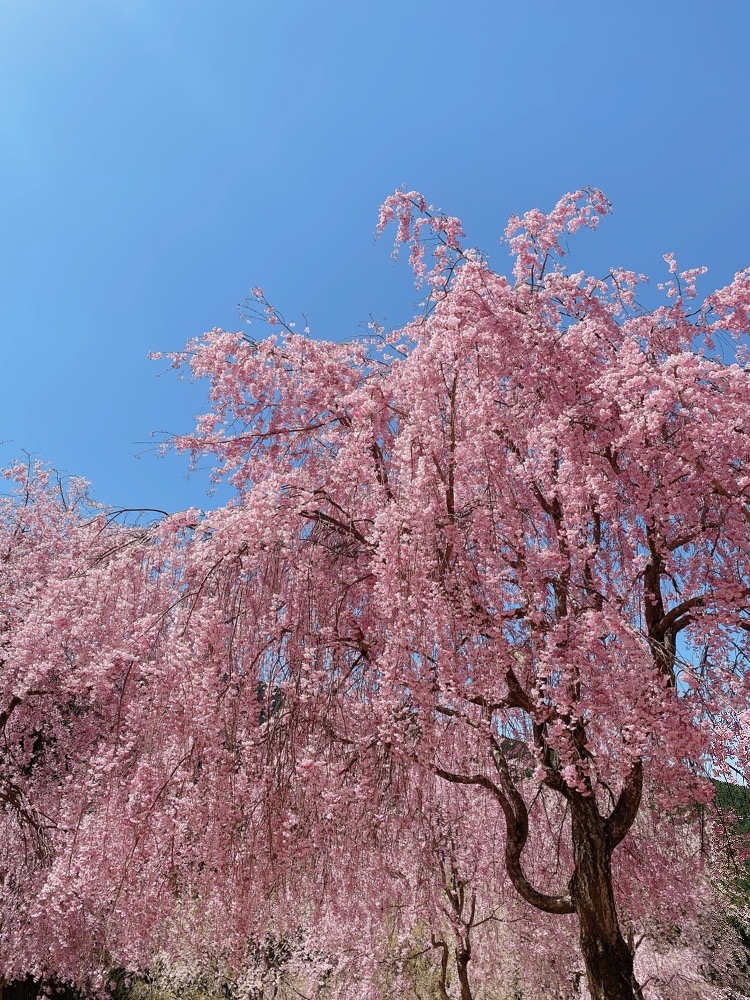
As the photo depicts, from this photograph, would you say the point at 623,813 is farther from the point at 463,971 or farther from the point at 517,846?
the point at 463,971

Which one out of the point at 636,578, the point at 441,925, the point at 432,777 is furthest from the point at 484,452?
the point at 441,925

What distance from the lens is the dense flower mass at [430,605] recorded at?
169 inches

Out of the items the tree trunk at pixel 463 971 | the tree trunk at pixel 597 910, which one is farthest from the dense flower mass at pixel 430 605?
the tree trunk at pixel 463 971

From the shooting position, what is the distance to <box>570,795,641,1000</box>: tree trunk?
15.6 ft

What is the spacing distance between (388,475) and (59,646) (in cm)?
327

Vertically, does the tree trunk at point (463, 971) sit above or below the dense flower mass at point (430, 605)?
below

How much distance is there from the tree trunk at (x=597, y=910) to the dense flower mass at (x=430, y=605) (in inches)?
0.7

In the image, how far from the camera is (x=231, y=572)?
5.08 m

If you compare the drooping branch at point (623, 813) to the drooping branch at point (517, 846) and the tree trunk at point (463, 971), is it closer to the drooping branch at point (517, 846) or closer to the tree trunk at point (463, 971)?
the drooping branch at point (517, 846)

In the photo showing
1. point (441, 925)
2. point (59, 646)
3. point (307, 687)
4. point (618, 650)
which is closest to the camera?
point (618, 650)

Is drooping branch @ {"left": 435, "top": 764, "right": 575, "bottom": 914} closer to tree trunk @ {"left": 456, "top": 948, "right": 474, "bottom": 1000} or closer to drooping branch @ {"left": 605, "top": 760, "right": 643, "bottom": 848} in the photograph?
drooping branch @ {"left": 605, "top": 760, "right": 643, "bottom": 848}

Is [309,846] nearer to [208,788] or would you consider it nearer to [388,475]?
[208,788]

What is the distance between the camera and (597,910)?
4895mm

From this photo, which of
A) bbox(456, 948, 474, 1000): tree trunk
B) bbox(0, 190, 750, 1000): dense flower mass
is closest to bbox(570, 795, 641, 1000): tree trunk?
bbox(0, 190, 750, 1000): dense flower mass
